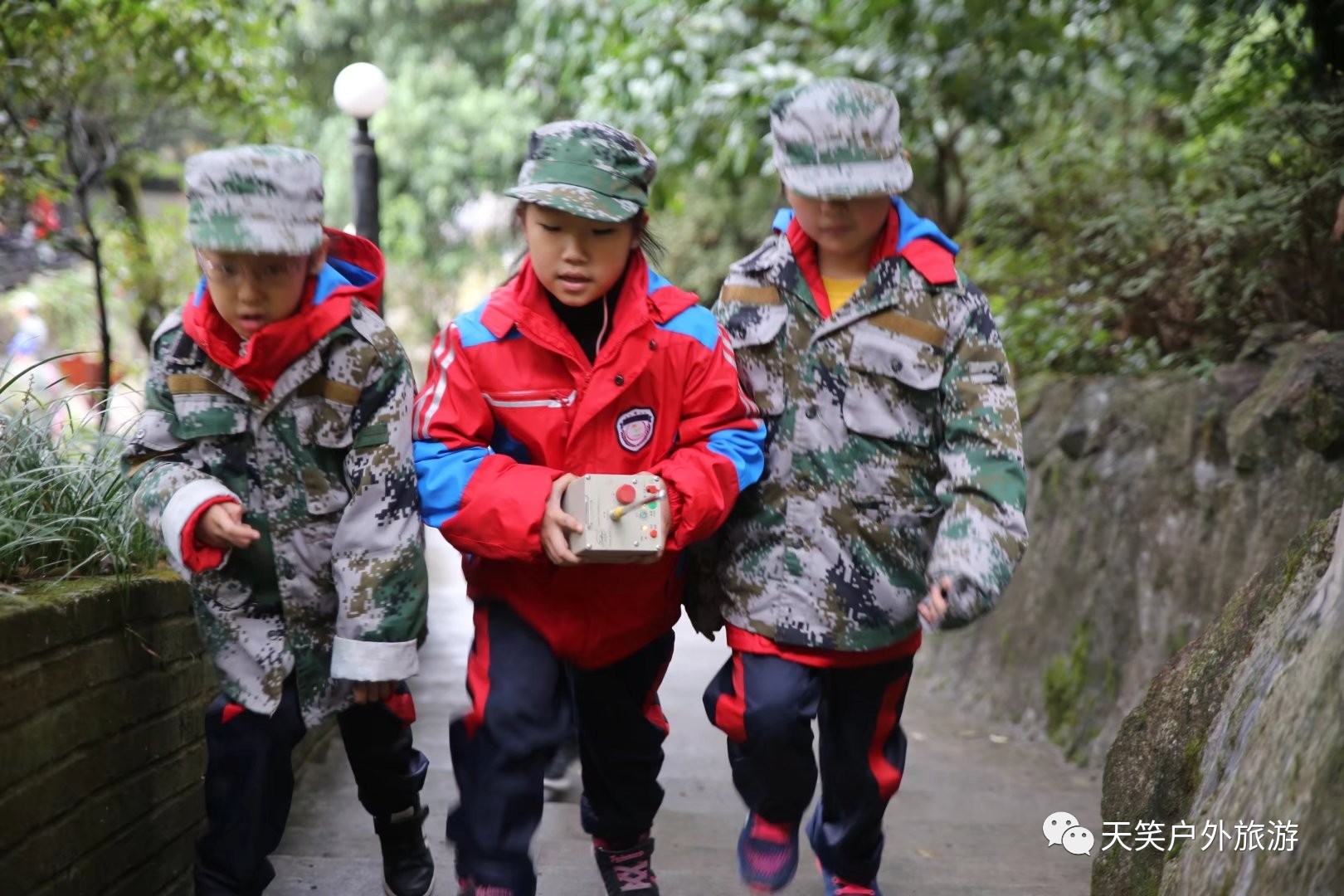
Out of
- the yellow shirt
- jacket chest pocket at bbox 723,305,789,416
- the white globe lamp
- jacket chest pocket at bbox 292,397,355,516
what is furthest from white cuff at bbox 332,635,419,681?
the white globe lamp

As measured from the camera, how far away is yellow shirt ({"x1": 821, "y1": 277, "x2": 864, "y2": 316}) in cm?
297

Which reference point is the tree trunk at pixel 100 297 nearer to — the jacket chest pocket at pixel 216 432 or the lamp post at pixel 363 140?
the lamp post at pixel 363 140

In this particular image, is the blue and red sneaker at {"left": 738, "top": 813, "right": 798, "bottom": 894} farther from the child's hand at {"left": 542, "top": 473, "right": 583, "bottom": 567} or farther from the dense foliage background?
the dense foliage background

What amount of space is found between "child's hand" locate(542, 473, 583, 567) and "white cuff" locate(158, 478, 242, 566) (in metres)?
0.59

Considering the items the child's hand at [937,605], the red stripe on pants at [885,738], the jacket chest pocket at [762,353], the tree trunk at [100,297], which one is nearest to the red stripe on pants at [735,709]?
the red stripe on pants at [885,738]

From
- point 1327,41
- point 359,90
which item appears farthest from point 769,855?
point 359,90

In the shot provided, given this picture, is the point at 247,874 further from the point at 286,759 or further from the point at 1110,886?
the point at 1110,886

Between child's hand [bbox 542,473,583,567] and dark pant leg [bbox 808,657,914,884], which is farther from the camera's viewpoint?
dark pant leg [bbox 808,657,914,884]

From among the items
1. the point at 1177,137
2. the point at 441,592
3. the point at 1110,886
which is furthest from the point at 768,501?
the point at 441,592

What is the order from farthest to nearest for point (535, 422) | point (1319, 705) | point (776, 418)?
point (776, 418) < point (535, 422) < point (1319, 705)

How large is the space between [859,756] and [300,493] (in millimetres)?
1301

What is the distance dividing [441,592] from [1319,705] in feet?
26.8

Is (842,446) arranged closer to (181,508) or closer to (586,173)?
(586,173)

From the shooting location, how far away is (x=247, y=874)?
272 centimetres
